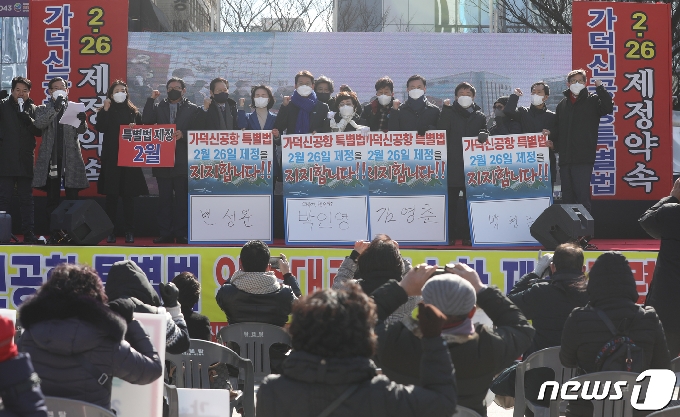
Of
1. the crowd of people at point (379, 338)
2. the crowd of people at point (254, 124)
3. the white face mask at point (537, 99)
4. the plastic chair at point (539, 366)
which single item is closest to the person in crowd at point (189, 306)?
the crowd of people at point (379, 338)

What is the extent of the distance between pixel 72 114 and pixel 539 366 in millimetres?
6028

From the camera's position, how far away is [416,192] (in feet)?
27.1

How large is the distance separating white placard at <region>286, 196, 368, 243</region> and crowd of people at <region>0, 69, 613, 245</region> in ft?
2.28

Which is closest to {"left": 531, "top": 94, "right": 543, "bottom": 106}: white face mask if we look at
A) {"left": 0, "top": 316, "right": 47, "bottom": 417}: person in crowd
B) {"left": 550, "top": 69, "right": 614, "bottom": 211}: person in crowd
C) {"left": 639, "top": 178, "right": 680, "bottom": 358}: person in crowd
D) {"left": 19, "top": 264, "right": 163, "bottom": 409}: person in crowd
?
{"left": 550, "top": 69, "right": 614, "bottom": 211}: person in crowd

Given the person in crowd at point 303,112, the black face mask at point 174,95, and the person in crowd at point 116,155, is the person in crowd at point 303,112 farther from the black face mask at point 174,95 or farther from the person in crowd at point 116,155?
the person in crowd at point 116,155

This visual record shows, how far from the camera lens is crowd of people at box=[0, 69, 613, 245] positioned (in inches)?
334

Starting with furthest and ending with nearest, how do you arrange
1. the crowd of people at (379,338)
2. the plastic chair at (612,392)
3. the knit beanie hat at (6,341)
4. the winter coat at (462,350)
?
the plastic chair at (612,392) → the winter coat at (462,350) → the crowd of people at (379,338) → the knit beanie hat at (6,341)

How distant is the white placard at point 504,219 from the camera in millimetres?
8117

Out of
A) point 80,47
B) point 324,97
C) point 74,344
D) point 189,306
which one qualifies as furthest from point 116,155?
point 74,344

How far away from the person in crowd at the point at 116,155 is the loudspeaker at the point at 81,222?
0.65m

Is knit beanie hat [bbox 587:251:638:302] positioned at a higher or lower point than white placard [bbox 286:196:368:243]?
lower

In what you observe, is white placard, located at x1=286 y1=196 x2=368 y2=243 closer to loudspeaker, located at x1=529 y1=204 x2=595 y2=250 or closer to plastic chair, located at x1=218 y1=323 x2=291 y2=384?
loudspeaker, located at x1=529 y1=204 x2=595 y2=250

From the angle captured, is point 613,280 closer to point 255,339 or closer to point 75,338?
point 255,339

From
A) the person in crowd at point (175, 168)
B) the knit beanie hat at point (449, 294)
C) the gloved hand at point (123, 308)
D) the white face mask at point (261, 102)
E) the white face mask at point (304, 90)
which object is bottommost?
the gloved hand at point (123, 308)
